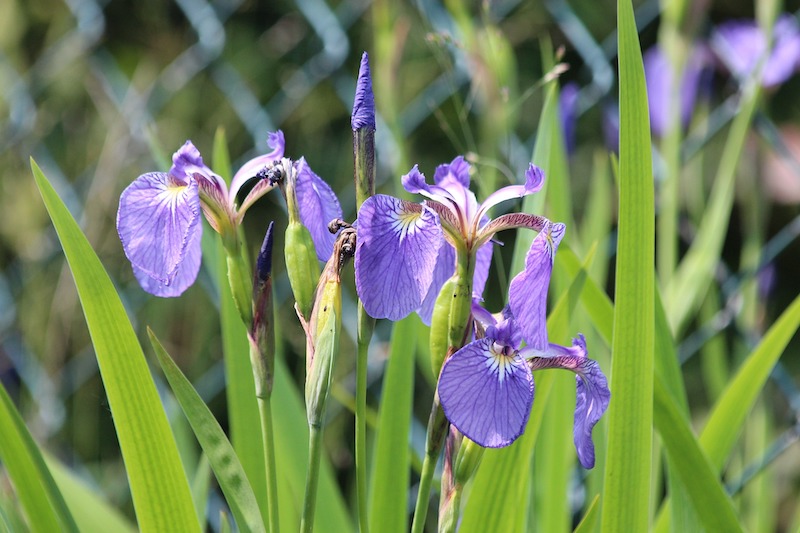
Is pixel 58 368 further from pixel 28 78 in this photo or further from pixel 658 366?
pixel 658 366

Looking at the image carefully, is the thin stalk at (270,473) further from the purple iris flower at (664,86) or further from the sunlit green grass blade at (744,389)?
the purple iris flower at (664,86)

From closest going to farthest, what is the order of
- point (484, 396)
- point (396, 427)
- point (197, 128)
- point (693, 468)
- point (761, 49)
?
point (484, 396) → point (693, 468) → point (396, 427) → point (761, 49) → point (197, 128)

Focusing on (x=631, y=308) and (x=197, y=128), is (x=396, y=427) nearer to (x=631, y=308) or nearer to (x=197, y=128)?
(x=631, y=308)

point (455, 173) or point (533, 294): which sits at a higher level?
point (455, 173)

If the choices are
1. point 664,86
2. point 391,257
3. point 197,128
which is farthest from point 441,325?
point 197,128

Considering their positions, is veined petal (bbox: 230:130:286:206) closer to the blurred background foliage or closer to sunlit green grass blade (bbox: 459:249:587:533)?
sunlit green grass blade (bbox: 459:249:587:533)

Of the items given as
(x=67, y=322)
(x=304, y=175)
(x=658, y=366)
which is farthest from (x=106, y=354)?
(x=67, y=322)

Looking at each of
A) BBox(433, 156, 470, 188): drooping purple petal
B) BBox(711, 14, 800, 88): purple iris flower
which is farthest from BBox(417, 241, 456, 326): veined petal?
BBox(711, 14, 800, 88): purple iris flower
